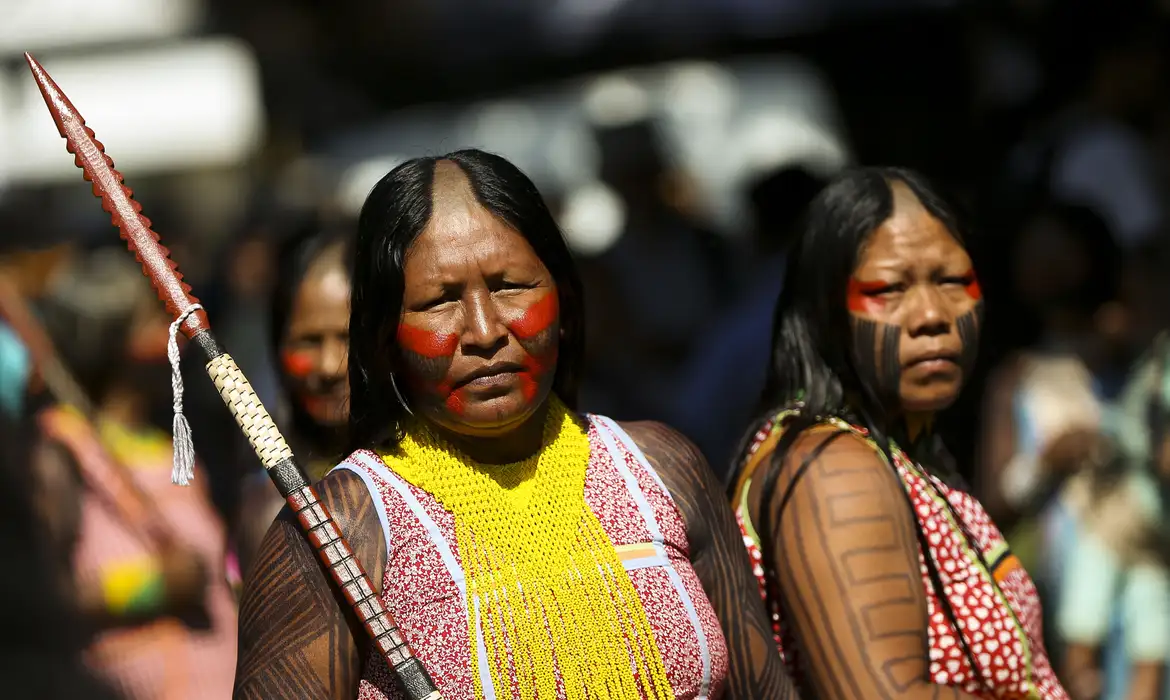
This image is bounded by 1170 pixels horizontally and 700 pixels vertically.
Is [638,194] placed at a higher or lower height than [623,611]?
higher

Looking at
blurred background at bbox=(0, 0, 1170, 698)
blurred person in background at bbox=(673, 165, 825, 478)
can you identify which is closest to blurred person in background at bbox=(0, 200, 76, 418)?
blurred background at bbox=(0, 0, 1170, 698)

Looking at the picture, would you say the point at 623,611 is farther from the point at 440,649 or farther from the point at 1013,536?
the point at 1013,536

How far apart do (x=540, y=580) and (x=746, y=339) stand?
10.1 feet

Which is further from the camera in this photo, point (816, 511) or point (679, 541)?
point (816, 511)

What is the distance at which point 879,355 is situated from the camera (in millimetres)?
Result: 3248

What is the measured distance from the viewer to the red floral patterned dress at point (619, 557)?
2.51 meters

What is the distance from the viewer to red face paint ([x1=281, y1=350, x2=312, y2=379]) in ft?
12.4

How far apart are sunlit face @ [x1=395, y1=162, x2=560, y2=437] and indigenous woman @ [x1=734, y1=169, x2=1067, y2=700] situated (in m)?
0.70

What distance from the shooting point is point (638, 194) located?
7.09 meters

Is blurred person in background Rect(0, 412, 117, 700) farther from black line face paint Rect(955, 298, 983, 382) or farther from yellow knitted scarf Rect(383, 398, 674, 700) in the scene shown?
black line face paint Rect(955, 298, 983, 382)

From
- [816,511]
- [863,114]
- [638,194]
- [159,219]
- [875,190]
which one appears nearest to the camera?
[816,511]

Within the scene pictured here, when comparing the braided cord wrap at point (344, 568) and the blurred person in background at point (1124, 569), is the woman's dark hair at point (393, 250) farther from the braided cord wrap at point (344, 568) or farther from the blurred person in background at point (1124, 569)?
the blurred person in background at point (1124, 569)

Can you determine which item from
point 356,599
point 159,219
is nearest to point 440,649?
point 356,599

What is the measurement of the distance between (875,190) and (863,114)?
558 centimetres
